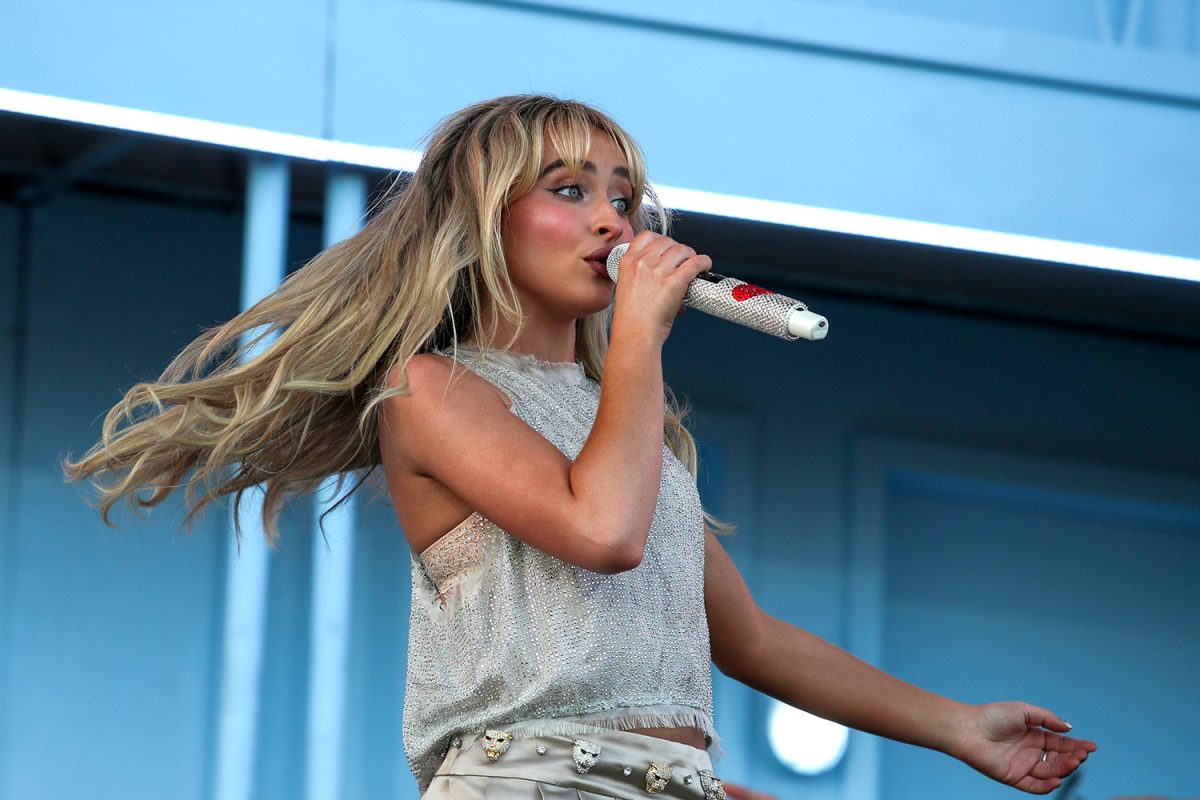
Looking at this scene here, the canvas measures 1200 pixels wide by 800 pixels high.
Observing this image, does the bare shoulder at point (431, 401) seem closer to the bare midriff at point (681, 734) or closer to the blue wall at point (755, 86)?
the bare midriff at point (681, 734)

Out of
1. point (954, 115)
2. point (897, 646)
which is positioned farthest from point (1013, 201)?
point (897, 646)

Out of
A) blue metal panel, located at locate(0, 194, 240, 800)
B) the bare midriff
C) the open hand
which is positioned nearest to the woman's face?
the bare midriff

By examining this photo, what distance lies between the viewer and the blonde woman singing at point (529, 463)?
1.79 m

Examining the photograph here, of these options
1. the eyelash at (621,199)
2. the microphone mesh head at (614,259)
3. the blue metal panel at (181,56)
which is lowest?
the microphone mesh head at (614,259)

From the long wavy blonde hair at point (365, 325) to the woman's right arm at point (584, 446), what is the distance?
0.07 meters

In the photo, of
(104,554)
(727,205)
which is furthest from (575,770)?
(104,554)

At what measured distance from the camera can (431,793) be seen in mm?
1855

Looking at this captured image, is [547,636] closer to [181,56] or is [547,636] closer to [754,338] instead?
[181,56]

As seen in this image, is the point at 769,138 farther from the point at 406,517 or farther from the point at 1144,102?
the point at 406,517

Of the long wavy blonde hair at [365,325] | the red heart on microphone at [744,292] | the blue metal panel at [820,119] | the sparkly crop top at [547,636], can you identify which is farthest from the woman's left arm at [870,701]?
the blue metal panel at [820,119]

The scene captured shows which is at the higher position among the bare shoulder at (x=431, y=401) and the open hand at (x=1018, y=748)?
the bare shoulder at (x=431, y=401)

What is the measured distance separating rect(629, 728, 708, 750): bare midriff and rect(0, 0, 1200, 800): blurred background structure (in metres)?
1.55

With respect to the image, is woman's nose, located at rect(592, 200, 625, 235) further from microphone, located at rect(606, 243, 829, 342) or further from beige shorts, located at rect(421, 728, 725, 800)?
beige shorts, located at rect(421, 728, 725, 800)

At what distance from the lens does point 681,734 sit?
1.87 m
